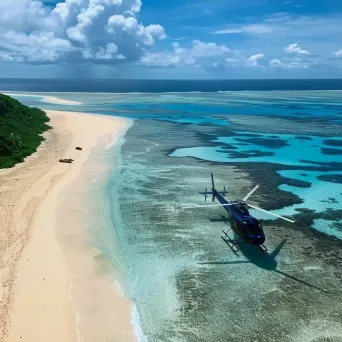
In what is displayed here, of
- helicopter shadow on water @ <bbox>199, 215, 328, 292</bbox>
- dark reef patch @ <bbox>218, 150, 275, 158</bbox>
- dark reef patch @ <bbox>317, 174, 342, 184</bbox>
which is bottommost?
dark reef patch @ <bbox>218, 150, 275, 158</bbox>

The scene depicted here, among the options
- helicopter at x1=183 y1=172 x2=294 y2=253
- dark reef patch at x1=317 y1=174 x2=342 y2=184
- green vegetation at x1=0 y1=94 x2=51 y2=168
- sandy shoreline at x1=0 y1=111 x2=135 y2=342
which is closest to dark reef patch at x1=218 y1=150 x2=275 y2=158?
dark reef patch at x1=317 y1=174 x2=342 y2=184

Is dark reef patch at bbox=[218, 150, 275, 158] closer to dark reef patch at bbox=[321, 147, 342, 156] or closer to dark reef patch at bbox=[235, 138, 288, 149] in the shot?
dark reef patch at bbox=[235, 138, 288, 149]

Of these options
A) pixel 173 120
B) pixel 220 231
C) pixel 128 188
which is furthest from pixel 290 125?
pixel 220 231

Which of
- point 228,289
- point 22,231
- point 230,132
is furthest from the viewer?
point 230,132

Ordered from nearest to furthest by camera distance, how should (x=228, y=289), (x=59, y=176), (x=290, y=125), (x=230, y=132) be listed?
(x=228, y=289) → (x=59, y=176) → (x=230, y=132) → (x=290, y=125)

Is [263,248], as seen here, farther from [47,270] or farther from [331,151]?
[331,151]

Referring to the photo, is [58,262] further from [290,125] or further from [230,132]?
[290,125]

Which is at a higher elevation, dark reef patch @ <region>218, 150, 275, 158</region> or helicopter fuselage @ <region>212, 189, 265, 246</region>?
helicopter fuselage @ <region>212, 189, 265, 246</region>
